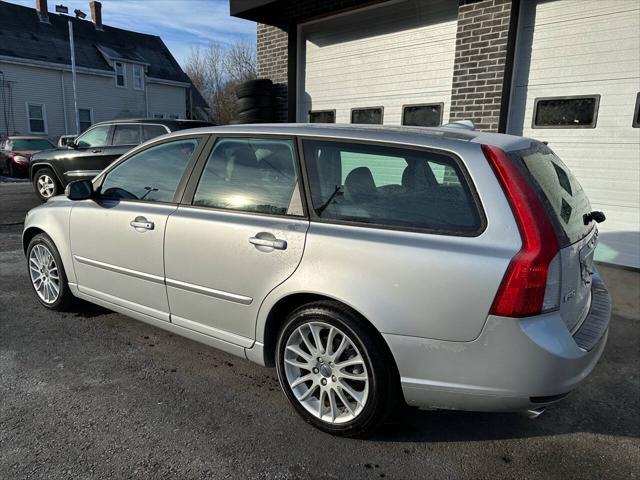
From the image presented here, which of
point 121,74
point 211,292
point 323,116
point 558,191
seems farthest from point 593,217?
point 121,74

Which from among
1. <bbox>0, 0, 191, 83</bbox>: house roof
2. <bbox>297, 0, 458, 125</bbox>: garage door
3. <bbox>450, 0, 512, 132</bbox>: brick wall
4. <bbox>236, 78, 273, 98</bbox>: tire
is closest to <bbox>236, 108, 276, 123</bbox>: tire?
<bbox>236, 78, 273, 98</bbox>: tire

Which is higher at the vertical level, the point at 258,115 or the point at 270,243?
the point at 258,115

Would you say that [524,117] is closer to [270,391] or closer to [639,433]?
[639,433]

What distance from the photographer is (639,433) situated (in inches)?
107

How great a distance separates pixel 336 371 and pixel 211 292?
94 centimetres

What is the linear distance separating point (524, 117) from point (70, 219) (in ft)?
17.5

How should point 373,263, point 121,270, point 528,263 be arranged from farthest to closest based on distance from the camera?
point 121,270
point 373,263
point 528,263

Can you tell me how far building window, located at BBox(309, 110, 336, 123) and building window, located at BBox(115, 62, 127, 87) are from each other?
2496cm

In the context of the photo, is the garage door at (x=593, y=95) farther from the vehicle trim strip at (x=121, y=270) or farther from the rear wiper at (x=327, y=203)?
the vehicle trim strip at (x=121, y=270)

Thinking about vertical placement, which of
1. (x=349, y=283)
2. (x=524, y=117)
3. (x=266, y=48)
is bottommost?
(x=349, y=283)

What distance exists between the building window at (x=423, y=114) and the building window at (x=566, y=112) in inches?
51.8

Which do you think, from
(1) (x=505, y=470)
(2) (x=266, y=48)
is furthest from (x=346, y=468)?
(2) (x=266, y=48)

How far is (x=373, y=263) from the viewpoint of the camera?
2.30 metres

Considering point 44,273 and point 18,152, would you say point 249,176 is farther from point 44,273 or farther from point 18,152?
point 18,152
